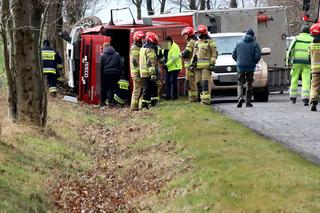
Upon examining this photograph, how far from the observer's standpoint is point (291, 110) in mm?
16594

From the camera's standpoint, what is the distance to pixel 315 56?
16375 millimetres

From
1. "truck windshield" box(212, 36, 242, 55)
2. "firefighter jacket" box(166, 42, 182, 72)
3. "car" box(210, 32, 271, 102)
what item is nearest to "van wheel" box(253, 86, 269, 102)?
"car" box(210, 32, 271, 102)

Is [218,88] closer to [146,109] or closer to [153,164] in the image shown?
[146,109]

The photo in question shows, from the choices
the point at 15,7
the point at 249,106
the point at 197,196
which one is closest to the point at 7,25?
the point at 15,7

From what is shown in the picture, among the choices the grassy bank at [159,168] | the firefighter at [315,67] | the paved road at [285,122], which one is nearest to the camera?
the grassy bank at [159,168]

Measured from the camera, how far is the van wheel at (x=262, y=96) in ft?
65.7

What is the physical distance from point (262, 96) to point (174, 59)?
263 centimetres

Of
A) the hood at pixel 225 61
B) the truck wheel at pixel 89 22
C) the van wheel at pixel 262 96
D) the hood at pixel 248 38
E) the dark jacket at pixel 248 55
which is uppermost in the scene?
the truck wheel at pixel 89 22

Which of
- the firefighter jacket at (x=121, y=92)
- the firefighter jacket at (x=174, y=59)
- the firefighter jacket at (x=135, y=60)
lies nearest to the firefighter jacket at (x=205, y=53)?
the firefighter jacket at (x=135, y=60)

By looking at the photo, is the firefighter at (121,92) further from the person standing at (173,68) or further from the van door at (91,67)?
the person standing at (173,68)

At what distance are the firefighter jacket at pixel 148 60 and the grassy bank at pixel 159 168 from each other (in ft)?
6.45

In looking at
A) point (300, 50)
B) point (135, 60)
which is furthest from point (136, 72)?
A: point (300, 50)

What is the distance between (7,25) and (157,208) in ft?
23.0

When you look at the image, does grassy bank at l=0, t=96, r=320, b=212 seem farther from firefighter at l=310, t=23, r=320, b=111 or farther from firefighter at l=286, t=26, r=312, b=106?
firefighter at l=286, t=26, r=312, b=106
